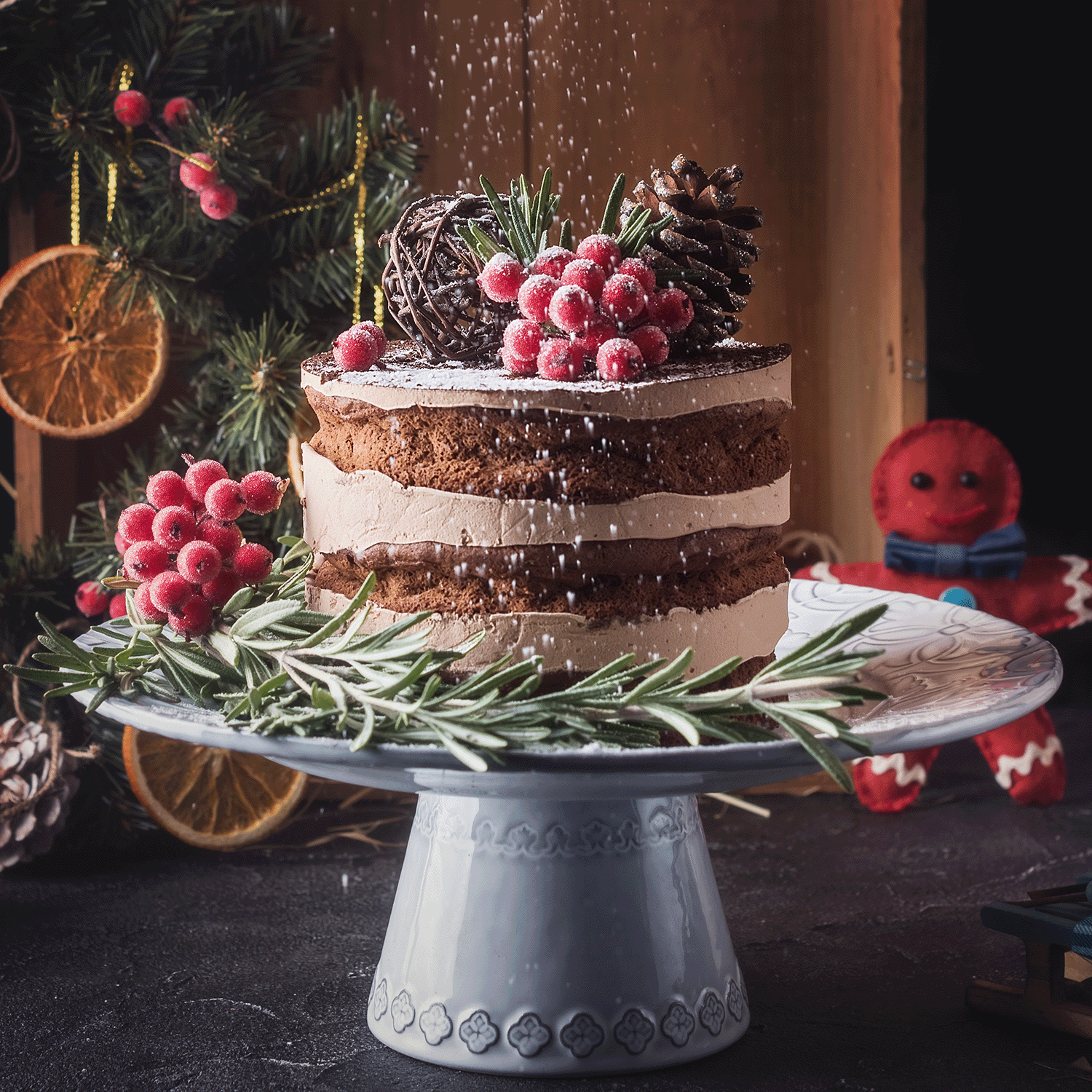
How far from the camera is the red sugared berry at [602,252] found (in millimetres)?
1158

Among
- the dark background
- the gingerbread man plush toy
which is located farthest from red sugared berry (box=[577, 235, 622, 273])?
the dark background

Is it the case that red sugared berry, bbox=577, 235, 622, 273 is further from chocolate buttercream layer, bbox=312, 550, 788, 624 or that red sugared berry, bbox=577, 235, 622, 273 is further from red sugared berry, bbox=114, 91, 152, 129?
red sugared berry, bbox=114, 91, 152, 129

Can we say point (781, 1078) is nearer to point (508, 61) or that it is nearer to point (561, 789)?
point (561, 789)

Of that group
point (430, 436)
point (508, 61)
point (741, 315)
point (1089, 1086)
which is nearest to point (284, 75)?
point (508, 61)

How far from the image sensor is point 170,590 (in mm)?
1174

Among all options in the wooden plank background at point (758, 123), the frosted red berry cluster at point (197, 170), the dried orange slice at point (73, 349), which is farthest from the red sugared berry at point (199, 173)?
the wooden plank background at point (758, 123)

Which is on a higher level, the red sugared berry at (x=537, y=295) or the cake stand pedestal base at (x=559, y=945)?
the red sugared berry at (x=537, y=295)

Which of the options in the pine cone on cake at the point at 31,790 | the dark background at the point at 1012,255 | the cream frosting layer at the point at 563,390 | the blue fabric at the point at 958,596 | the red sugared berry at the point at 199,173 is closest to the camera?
the cream frosting layer at the point at 563,390

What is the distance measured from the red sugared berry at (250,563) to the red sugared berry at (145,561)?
6 cm

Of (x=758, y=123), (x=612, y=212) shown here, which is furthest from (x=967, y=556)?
(x=612, y=212)

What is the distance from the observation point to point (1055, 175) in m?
2.53

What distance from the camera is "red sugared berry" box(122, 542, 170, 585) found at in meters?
1.20

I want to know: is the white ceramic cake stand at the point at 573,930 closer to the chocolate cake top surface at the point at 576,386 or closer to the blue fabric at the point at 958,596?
the chocolate cake top surface at the point at 576,386

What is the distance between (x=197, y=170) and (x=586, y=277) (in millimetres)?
857
